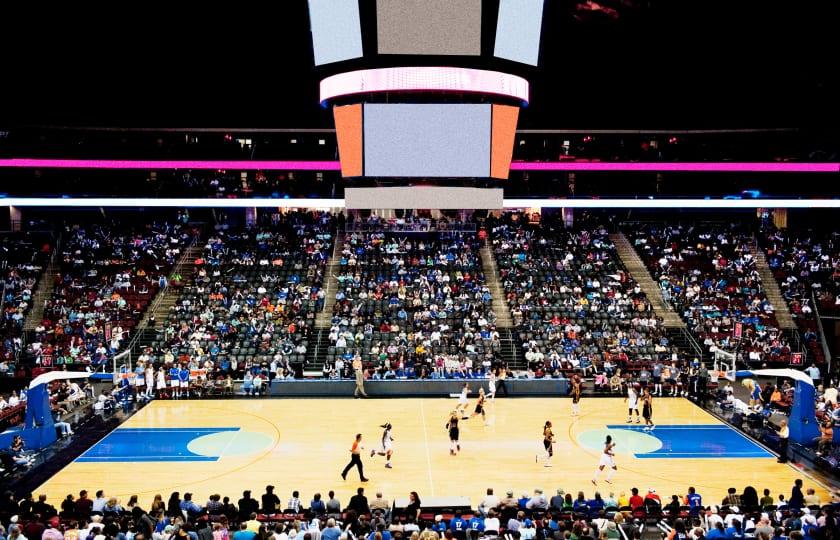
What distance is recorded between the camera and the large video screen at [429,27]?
20.4 m

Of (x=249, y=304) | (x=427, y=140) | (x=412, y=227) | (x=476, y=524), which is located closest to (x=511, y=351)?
(x=427, y=140)

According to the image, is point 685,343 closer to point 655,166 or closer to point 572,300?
point 572,300

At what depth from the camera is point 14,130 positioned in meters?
37.2

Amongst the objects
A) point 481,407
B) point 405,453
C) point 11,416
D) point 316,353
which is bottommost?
point 405,453

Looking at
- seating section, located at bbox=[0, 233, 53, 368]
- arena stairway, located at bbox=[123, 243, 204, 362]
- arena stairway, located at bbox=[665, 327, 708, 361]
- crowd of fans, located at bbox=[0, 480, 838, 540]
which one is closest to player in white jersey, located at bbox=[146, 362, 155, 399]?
arena stairway, located at bbox=[123, 243, 204, 362]

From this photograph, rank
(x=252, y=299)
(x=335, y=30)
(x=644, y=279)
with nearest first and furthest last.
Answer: (x=335, y=30) → (x=252, y=299) → (x=644, y=279)

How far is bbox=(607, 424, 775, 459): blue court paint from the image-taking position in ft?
60.8

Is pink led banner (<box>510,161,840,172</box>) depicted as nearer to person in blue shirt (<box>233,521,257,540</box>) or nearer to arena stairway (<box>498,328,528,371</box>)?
arena stairway (<box>498,328,528,371</box>)

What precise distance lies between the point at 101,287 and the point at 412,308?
1365 centimetres

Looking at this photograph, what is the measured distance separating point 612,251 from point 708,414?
13.7 m

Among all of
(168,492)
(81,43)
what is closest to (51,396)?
(168,492)

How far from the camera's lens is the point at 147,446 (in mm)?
19172

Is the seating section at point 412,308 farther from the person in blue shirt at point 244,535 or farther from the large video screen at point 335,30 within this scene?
the person in blue shirt at point 244,535

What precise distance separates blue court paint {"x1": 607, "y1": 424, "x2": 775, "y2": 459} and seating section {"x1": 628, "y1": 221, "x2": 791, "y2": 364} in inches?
306
